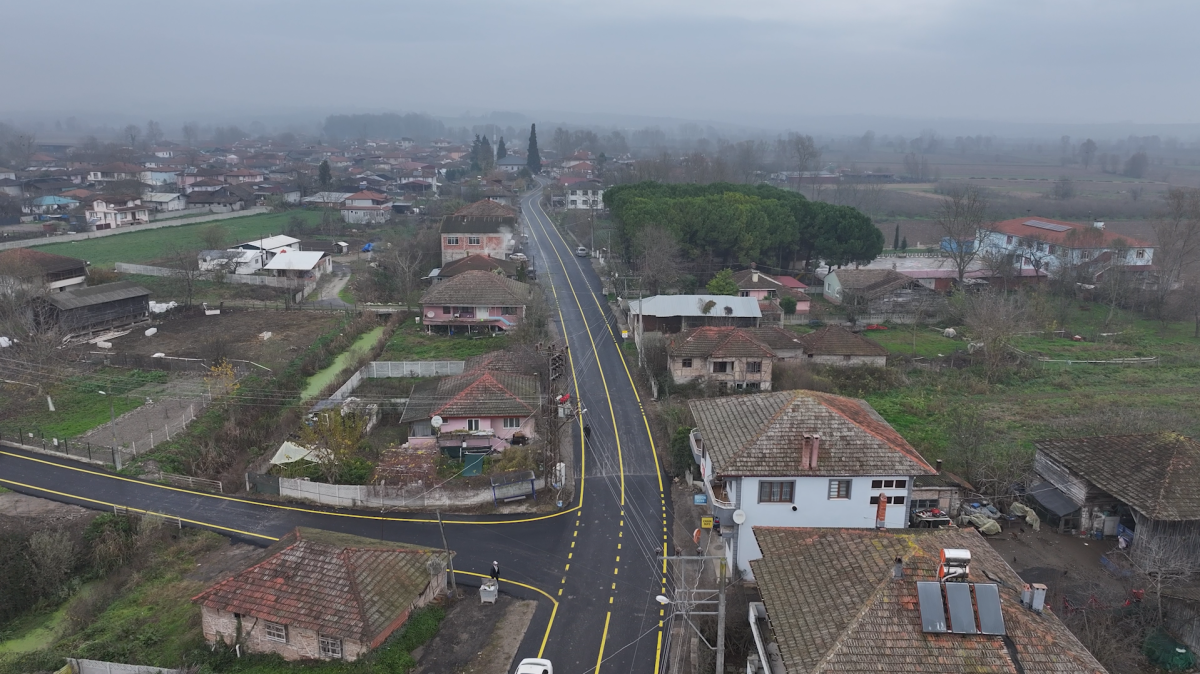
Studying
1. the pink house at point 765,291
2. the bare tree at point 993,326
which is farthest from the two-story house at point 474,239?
the bare tree at point 993,326

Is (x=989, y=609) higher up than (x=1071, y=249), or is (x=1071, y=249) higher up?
(x=1071, y=249)

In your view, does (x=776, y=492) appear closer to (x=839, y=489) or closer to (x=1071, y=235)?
(x=839, y=489)

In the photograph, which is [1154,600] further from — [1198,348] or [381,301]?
[381,301]

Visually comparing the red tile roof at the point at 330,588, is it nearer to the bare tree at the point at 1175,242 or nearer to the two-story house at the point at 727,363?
the two-story house at the point at 727,363

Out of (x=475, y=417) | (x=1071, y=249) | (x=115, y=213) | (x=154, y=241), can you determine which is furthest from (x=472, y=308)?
(x=115, y=213)

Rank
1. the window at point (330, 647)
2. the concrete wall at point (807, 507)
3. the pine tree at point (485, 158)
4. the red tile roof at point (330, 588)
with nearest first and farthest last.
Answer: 1. the window at point (330, 647)
2. the red tile roof at point (330, 588)
3. the concrete wall at point (807, 507)
4. the pine tree at point (485, 158)

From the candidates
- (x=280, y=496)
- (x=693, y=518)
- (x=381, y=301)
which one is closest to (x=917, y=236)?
(x=381, y=301)
